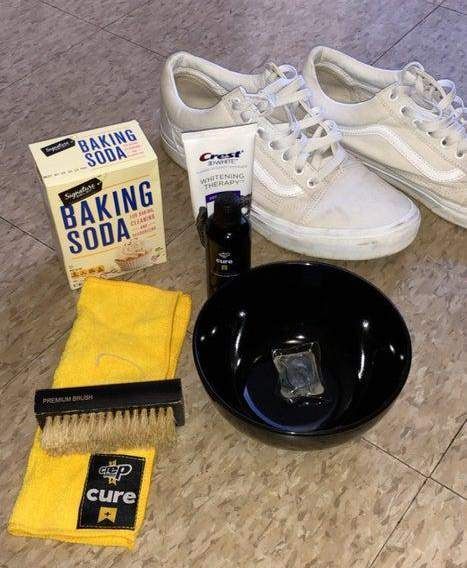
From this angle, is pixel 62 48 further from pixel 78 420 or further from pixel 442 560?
pixel 442 560

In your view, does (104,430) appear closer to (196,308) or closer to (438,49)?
(196,308)

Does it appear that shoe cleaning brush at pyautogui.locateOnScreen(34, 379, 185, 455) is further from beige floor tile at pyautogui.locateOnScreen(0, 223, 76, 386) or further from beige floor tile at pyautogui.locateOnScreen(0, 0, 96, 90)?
beige floor tile at pyautogui.locateOnScreen(0, 0, 96, 90)

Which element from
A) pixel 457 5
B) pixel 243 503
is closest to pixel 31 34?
pixel 457 5

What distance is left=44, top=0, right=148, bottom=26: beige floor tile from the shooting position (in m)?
1.16

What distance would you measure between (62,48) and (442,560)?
0.90 m

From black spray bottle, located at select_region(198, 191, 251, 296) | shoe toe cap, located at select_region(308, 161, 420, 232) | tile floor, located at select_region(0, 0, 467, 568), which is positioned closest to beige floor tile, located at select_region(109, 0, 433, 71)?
tile floor, located at select_region(0, 0, 467, 568)

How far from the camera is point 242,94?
78 cm

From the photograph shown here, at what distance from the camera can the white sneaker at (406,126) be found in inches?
31.8

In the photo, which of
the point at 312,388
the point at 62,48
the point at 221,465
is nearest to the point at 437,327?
the point at 312,388

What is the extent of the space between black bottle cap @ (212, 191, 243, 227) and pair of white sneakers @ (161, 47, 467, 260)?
14 centimetres

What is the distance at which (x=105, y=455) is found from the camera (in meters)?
0.62

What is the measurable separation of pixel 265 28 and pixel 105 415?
2.53 feet

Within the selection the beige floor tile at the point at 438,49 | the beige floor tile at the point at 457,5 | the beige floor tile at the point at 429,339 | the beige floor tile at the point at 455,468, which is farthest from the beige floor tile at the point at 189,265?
the beige floor tile at the point at 457,5

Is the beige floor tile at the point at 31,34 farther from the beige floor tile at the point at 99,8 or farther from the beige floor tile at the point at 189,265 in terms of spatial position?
the beige floor tile at the point at 189,265
